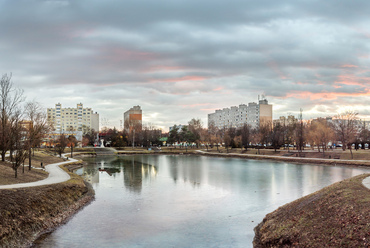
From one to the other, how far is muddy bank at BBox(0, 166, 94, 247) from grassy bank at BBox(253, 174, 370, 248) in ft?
31.3

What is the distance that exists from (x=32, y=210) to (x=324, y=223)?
1293 centimetres

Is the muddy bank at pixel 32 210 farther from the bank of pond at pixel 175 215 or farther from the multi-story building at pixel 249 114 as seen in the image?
the multi-story building at pixel 249 114

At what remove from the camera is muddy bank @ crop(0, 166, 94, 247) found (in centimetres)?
1299

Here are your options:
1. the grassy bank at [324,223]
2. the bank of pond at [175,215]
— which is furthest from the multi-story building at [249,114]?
the grassy bank at [324,223]

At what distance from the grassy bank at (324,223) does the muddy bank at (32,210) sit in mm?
9544

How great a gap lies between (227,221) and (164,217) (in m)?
3.40

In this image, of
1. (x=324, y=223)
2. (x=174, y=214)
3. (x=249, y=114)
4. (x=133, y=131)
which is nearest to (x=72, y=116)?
(x=133, y=131)

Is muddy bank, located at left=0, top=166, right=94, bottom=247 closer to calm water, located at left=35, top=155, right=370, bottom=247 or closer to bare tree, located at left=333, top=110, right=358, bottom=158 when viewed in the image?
calm water, located at left=35, top=155, right=370, bottom=247

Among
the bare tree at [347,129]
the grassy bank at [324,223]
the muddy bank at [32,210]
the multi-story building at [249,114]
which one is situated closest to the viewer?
the grassy bank at [324,223]

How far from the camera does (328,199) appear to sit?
43.7ft

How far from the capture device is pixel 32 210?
1556 cm

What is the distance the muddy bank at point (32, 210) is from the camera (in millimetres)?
12992

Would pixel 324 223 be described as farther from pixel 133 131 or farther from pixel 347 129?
pixel 133 131

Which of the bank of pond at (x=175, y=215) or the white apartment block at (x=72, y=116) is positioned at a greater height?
the white apartment block at (x=72, y=116)
